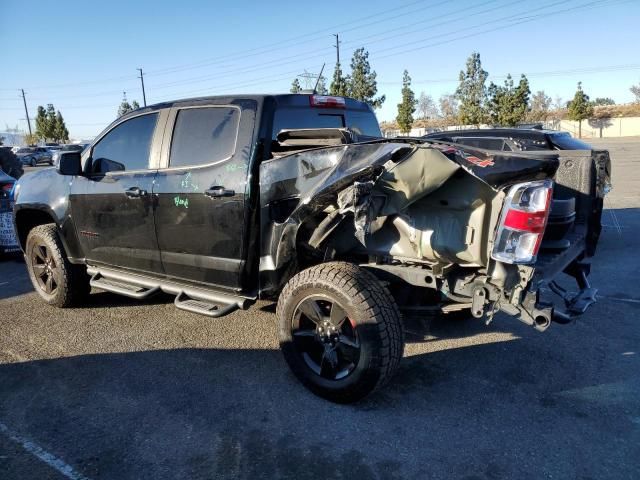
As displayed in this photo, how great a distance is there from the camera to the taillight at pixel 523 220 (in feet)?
9.34

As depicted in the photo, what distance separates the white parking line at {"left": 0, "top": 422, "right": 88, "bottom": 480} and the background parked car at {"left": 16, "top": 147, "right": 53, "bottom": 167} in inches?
1681

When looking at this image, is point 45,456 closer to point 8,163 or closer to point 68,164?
point 68,164

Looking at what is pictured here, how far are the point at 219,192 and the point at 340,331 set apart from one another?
138 cm

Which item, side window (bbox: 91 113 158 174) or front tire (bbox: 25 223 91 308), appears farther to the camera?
front tire (bbox: 25 223 91 308)

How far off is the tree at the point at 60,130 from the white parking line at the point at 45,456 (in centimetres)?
→ 7690

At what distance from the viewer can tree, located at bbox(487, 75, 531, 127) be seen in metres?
36.9

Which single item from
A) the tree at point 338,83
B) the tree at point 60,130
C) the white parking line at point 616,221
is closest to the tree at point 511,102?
the tree at point 338,83

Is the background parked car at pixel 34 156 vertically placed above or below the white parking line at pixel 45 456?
above

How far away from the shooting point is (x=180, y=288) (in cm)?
431

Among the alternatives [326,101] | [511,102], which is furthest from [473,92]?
[326,101]

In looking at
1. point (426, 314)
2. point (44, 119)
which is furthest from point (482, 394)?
point (44, 119)

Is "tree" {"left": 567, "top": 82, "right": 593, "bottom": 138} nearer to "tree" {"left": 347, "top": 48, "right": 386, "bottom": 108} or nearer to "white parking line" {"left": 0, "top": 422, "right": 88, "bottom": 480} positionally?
"tree" {"left": 347, "top": 48, "right": 386, "bottom": 108}

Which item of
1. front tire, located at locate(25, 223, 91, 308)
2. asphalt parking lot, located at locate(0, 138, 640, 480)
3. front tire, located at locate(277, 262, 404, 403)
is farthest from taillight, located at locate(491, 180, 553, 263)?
front tire, located at locate(25, 223, 91, 308)

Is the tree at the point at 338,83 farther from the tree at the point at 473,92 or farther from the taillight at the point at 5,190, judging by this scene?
the taillight at the point at 5,190
